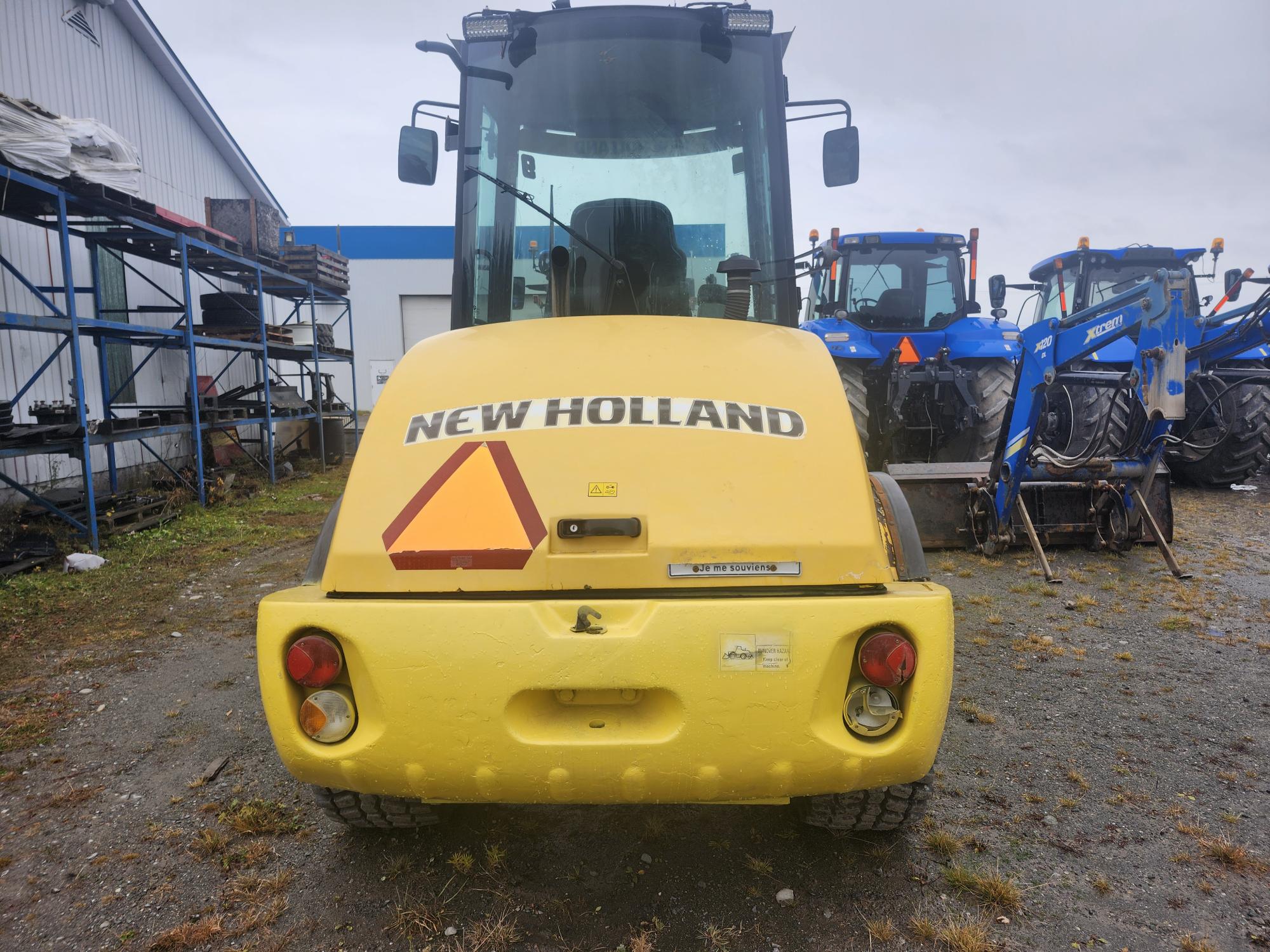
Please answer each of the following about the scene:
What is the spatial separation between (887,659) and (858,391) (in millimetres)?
5892

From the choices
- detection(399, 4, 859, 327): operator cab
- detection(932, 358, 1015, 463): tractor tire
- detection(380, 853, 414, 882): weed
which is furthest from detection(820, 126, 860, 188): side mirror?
detection(932, 358, 1015, 463): tractor tire

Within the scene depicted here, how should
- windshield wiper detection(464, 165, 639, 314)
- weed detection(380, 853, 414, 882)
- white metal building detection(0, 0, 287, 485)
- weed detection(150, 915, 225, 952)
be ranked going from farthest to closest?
white metal building detection(0, 0, 287, 485) < windshield wiper detection(464, 165, 639, 314) < weed detection(380, 853, 414, 882) < weed detection(150, 915, 225, 952)

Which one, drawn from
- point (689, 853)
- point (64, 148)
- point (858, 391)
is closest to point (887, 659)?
point (689, 853)

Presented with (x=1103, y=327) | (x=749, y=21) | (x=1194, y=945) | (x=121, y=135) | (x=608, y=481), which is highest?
(x=121, y=135)

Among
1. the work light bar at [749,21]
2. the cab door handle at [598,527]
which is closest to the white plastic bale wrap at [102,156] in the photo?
the work light bar at [749,21]

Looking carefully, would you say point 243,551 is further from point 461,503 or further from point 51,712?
point 461,503

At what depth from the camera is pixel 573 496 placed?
1.95m

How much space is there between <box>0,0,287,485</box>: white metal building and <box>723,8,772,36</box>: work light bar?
27.1ft

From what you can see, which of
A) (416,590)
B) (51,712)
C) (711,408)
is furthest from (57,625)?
(711,408)

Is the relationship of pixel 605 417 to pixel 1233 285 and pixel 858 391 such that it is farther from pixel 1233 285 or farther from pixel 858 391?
pixel 1233 285

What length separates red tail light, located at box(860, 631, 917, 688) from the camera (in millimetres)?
1796

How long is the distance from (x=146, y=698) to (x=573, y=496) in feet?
10.0

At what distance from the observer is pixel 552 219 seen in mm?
2994

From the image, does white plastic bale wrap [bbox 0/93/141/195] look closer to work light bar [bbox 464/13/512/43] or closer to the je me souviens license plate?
work light bar [bbox 464/13/512/43]
